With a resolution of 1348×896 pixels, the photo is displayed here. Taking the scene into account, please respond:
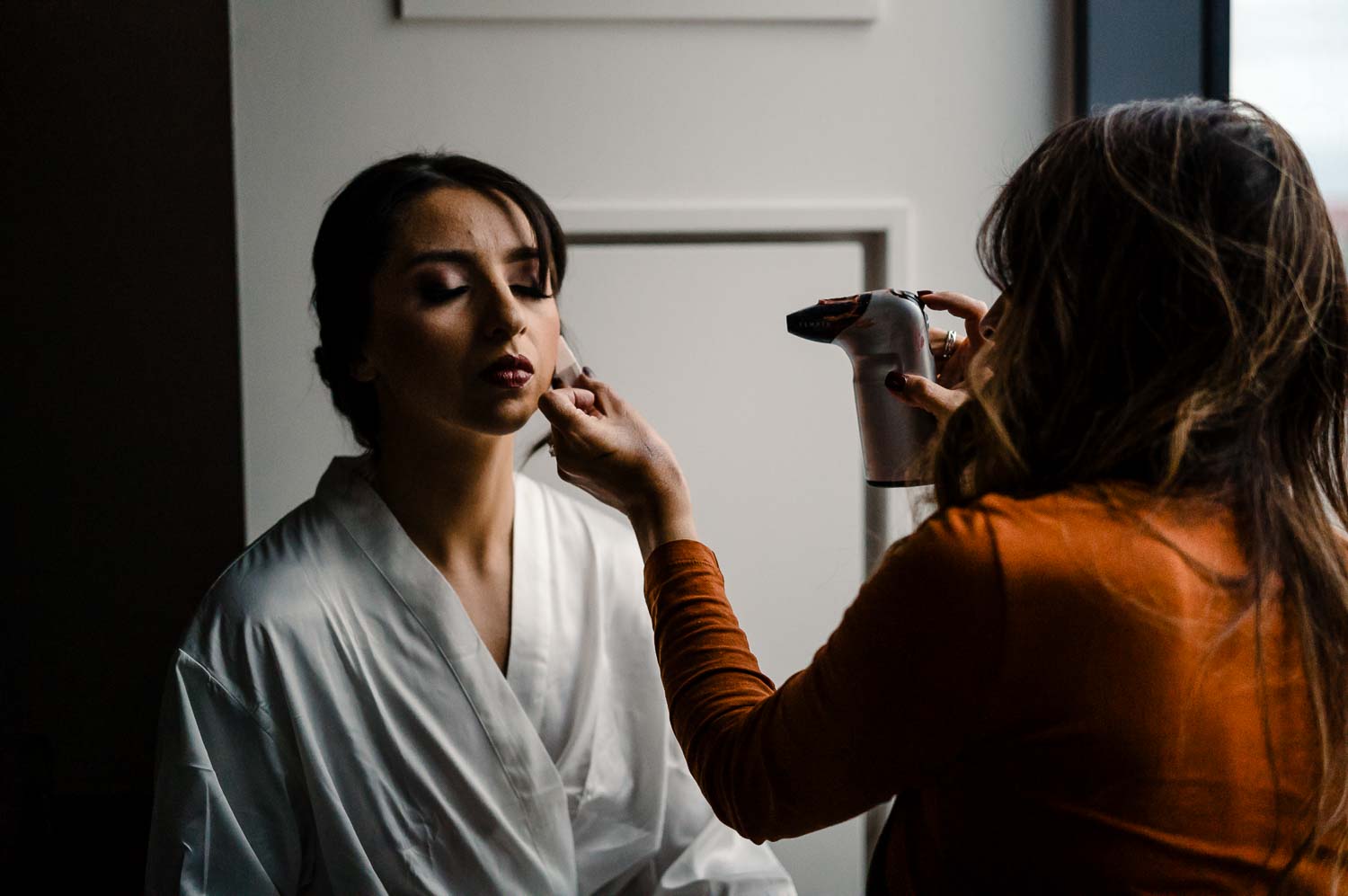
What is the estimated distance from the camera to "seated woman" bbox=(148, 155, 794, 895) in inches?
42.6

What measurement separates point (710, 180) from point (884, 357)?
45 cm

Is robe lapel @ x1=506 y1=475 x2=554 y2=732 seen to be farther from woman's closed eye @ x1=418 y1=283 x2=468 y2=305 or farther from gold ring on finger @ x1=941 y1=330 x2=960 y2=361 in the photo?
gold ring on finger @ x1=941 y1=330 x2=960 y2=361

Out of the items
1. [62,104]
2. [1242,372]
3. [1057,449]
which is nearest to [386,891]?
[1057,449]

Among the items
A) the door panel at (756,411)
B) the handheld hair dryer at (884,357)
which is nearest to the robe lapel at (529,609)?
the door panel at (756,411)

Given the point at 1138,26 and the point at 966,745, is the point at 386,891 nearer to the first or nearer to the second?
the point at 966,745

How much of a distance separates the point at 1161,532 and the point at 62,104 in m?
2.22

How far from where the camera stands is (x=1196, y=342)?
2.30 feet

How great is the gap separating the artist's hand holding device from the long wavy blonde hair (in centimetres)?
22

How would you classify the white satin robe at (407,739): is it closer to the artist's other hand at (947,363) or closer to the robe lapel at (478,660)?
the robe lapel at (478,660)

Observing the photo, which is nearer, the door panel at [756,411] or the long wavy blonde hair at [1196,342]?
the long wavy blonde hair at [1196,342]

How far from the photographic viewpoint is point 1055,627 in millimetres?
662

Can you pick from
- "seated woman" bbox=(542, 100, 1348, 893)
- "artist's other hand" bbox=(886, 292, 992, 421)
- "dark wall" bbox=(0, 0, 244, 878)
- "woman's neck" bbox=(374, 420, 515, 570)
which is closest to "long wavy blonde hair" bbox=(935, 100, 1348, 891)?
"seated woman" bbox=(542, 100, 1348, 893)

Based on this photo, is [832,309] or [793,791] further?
[832,309]

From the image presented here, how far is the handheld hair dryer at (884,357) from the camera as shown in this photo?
39.1 inches
